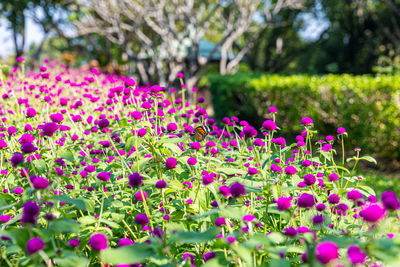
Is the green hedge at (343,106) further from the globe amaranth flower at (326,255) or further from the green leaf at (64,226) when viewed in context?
the green leaf at (64,226)

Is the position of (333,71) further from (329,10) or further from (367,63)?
(329,10)

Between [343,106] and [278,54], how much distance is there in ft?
43.7

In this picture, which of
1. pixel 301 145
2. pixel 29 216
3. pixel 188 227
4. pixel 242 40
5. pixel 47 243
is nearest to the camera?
pixel 29 216

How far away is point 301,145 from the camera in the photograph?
248cm

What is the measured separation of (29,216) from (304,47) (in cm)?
2160

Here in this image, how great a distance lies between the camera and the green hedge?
6.73m

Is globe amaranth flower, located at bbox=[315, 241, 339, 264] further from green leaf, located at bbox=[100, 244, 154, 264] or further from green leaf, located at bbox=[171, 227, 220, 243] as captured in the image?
green leaf, located at bbox=[100, 244, 154, 264]

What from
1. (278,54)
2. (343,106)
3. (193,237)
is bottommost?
(343,106)

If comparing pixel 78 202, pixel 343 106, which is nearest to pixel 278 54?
pixel 343 106

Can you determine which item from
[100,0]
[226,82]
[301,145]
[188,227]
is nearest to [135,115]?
[188,227]

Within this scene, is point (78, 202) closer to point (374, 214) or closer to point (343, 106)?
point (374, 214)

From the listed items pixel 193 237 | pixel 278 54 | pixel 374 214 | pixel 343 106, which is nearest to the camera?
pixel 374 214

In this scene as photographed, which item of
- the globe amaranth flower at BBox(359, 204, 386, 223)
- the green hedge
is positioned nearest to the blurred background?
the green hedge

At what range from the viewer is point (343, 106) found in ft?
24.1
